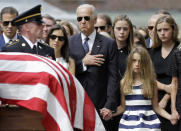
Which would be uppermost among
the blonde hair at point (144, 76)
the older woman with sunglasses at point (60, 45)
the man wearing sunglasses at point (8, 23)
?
the man wearing sunglasses at point (8, 23)

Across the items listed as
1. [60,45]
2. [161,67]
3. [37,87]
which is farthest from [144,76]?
[37,87]

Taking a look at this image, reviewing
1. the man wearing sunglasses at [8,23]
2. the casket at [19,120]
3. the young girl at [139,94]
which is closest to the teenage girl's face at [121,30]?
the young girl at [139,94]

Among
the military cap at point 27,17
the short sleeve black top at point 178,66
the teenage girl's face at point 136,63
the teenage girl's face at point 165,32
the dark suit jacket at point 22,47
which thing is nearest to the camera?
the military cap at point 27,17

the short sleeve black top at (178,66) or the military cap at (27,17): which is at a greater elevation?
the military cap at (27,17)

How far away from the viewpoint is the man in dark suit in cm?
607

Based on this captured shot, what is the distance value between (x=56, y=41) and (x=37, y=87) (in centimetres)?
265

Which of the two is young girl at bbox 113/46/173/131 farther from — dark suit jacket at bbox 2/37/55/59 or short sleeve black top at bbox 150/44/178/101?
dark suit jacket at bbox 2/37/55/59

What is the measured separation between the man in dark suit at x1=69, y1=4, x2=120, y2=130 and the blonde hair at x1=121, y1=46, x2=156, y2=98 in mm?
147

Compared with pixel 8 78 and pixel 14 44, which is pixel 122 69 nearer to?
pixel 14 44

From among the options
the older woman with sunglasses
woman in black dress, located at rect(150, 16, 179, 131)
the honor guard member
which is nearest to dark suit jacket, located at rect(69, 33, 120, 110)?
the older woman with sunglasses

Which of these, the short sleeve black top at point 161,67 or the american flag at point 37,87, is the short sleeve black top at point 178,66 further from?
the american flag at point 37,87

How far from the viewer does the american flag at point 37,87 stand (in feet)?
12.9

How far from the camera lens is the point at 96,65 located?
609 centimetres

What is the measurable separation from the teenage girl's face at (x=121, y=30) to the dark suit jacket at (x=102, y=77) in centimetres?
70
